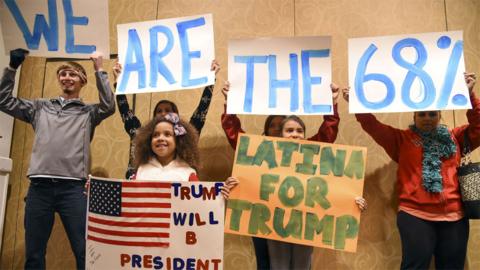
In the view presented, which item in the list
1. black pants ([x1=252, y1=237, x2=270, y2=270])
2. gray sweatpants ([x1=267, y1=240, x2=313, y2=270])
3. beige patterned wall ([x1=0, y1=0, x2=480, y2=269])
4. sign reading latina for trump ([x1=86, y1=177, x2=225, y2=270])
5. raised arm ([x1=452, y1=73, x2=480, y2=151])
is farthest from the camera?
beige patterned wall ([x1=0, y1=0, x2=480, y2=269])

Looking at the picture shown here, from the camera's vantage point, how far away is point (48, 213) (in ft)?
6.12

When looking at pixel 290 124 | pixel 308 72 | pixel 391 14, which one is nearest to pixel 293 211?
pixel 290 124

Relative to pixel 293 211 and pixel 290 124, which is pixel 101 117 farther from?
pixel 293 211

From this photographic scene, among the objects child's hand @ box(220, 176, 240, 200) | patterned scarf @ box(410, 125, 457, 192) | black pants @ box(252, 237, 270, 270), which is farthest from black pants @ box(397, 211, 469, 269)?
child's hand @ box(220, 176, 240, 200)

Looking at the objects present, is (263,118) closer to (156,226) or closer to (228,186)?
(228,186)

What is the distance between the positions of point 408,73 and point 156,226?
1.30 m

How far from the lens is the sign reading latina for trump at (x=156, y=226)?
1.55 m

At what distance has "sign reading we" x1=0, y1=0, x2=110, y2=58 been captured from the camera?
6.40 ft

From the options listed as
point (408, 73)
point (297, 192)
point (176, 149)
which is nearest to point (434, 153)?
point (408, 73)

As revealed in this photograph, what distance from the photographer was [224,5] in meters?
2.50

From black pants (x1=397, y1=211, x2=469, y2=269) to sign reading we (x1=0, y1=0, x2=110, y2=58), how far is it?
5.54 ft

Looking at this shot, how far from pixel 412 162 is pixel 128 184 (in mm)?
1314

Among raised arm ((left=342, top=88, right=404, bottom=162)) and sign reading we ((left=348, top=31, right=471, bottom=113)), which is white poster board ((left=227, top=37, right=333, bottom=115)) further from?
raised arm ((left=342, top=88, right=404, bottom=162))

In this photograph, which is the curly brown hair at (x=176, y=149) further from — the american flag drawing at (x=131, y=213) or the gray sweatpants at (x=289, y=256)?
the gray sweatpants at (x=289, y=256)
